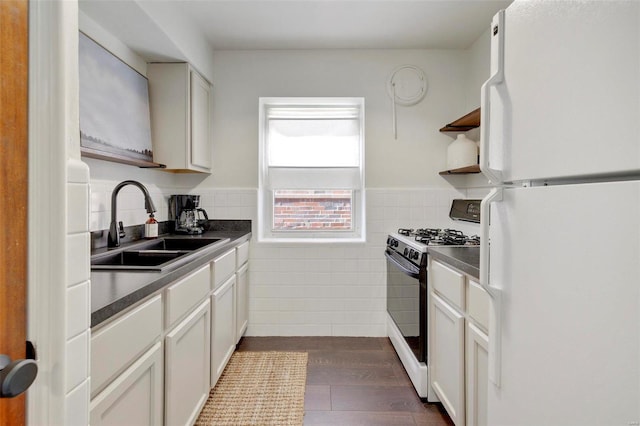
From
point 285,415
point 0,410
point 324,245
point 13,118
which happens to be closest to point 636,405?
point 0,410

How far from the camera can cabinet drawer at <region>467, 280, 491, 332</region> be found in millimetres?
1321

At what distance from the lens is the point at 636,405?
61 centimetres

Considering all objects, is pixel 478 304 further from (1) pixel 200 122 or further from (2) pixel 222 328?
(1) pixel 200 122

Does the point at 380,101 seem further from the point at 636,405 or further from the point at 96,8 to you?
the point at 636,405

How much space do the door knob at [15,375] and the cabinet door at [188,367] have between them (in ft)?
2.87

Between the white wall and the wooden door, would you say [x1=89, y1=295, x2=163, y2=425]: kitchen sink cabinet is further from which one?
the white wall

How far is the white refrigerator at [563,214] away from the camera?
2.08 ft

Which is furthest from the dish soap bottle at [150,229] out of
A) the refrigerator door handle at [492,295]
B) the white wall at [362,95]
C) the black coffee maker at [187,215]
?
the refrigerator door handle at [492,295]

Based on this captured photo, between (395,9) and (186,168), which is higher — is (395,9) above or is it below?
above

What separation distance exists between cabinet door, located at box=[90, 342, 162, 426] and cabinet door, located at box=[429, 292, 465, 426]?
49.9 inches

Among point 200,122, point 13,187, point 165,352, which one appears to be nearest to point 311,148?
point 200,122

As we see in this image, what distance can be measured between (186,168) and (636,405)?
8.24 feet

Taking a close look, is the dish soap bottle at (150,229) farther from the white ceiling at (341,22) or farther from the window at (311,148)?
the white ceiling at (341,22)

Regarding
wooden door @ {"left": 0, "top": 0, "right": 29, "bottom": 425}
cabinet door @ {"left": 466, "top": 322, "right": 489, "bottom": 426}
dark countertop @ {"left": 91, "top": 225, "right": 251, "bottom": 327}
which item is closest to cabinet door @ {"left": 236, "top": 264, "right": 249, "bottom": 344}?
dark countertop @ {"left": 91, "top": 225, "right": 251, "bottom": 327}
